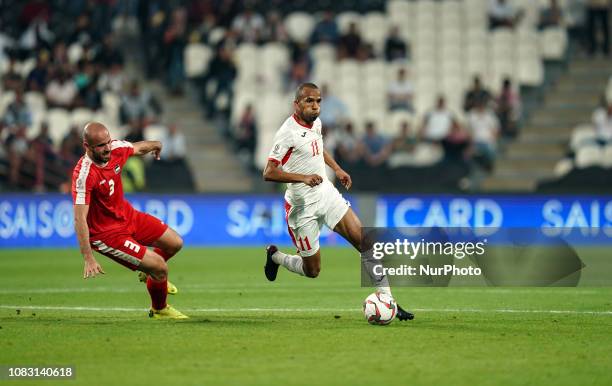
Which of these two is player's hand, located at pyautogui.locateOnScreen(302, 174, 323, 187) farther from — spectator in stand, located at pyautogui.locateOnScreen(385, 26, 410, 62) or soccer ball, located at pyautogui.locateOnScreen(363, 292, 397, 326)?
spectator in stand, located at pyautogui.locateOnScreen(385, 26, 410, 62)

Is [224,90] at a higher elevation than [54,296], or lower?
higher

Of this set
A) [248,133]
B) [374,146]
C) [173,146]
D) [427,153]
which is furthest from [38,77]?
[427,153]

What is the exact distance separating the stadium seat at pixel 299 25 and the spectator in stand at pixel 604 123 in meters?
7.69

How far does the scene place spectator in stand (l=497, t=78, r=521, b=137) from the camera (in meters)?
25.8

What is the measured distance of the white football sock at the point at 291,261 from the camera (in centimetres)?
1184

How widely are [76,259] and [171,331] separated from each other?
34.2ft

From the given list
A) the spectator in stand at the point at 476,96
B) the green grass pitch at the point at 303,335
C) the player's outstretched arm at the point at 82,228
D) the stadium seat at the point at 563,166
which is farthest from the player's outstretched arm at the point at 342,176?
the spectator in stand at the point at 476,96

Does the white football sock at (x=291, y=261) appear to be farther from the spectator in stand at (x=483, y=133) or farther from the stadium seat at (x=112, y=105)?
the stadium seat at (x=112, y=105)

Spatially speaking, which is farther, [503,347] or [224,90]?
[224,90]

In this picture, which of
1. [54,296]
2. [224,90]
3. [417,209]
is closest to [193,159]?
[224,90]

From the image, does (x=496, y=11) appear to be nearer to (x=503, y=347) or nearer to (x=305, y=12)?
(x=305, y=12)

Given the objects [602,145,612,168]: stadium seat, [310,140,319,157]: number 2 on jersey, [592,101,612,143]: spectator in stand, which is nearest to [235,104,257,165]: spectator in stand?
[592,101,612,143]: spectator in stand

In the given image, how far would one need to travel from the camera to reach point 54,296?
14211 mm

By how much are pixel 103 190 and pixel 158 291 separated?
1111 mm
